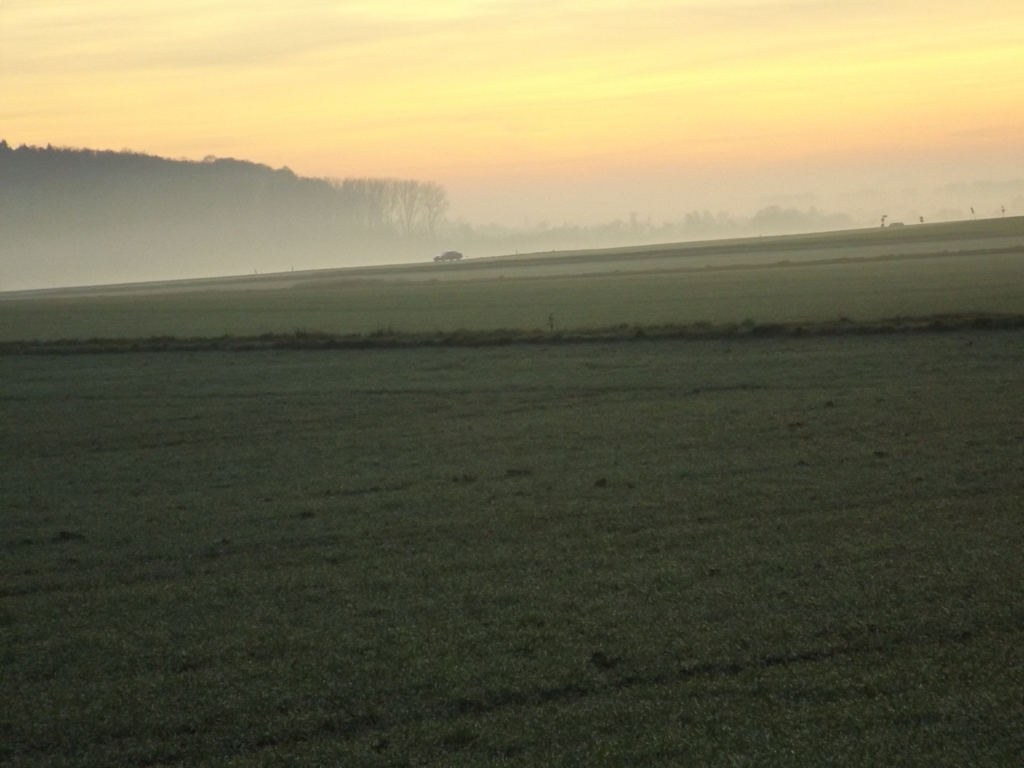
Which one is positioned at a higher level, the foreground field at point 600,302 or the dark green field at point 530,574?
the foreground field at point 600,302

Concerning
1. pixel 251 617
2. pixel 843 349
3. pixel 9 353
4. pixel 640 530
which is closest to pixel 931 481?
pixel 640 530

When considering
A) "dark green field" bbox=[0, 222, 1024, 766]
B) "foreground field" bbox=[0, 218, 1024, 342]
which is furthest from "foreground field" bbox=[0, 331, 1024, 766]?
"foreground field" bbox=[0, 218, 1024, 342]

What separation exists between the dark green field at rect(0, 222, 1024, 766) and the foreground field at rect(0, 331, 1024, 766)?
34 mm

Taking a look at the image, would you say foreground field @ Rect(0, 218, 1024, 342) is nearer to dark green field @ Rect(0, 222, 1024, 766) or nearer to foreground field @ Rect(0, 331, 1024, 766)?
dark green field @ Rect(0, 222, 1024, 766)

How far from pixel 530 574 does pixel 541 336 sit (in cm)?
1967

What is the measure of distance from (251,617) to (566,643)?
2.73 metres

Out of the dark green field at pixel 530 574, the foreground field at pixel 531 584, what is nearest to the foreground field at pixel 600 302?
the dark green field at pixel 530 574

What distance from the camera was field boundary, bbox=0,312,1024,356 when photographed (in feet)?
84.5

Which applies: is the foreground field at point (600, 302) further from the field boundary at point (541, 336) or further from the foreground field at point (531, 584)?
the foreground field at point (531, 584)

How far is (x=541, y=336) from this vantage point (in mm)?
29016

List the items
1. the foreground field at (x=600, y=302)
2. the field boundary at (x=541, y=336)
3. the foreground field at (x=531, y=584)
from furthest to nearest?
the foreground field at (x=600, y=302), the field boundary at (x=541, y=336), the foreground field at (x=531, y=584)

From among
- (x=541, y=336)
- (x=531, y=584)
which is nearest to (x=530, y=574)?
(x=531, y=584)

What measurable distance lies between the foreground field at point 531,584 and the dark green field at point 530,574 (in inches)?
1.4

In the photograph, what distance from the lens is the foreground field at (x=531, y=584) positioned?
262 inches
